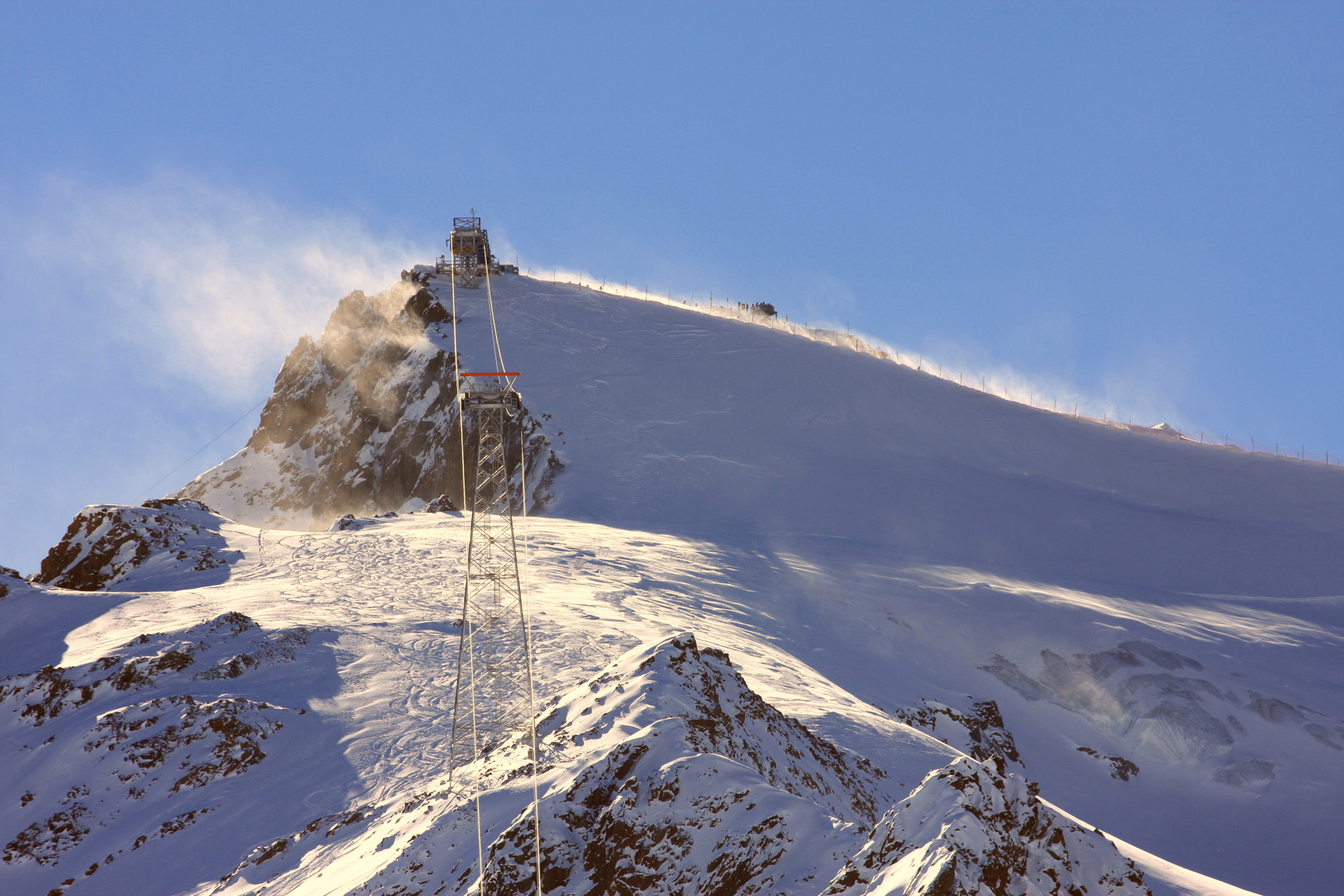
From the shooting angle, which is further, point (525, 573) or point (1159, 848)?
point (525, 573)

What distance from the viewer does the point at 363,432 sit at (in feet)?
237

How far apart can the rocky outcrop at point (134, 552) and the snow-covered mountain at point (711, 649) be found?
7.6 inches

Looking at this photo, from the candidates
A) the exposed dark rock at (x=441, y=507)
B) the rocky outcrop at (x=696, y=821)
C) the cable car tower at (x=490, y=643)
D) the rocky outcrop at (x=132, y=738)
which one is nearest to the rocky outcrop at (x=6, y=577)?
the rocky outcrop at (x=132, y=738)

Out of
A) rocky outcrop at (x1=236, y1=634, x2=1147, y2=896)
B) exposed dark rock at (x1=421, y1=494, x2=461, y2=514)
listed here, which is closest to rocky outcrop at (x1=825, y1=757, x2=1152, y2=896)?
rocky outcrop at (x1=236, y1=634, x2=1147, y2=896)

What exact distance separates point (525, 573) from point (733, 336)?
130ft

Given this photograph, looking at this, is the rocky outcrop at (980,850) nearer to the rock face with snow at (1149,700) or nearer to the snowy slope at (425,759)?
the snowy slope at (425,759)

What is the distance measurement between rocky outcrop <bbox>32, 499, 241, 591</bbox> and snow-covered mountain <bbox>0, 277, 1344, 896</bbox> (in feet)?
0.63

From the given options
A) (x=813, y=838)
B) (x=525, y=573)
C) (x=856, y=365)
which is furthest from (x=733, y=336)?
(x=813, y=838)

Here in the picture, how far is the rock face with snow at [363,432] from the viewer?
210 ft

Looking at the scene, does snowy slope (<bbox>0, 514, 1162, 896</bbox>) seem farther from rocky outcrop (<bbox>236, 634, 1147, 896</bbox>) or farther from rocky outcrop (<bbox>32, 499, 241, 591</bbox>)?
rocky outcrop (<bbox>32, 499, 241, 591</bbox>)

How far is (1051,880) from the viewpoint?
11.6m

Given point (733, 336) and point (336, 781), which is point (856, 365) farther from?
point (336, 781)

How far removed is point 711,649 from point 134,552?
108 ft

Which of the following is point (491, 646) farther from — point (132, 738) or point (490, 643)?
point (132, 738)
